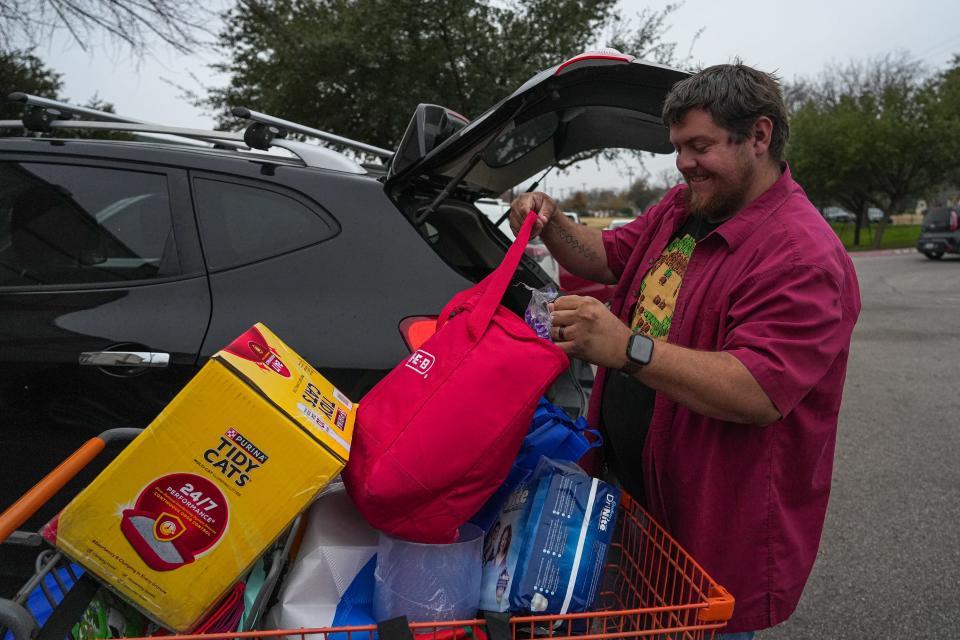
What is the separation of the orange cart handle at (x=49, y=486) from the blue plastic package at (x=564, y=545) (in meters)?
0.91

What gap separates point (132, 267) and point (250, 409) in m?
1.44

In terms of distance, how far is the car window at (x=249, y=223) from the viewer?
7.75 ft

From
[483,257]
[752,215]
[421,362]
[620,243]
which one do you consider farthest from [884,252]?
[421,362]

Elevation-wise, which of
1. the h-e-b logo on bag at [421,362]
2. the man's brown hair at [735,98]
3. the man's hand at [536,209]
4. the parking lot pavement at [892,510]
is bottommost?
the parking lot pavement at [892,510]

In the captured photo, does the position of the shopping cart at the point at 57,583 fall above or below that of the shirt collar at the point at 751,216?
below

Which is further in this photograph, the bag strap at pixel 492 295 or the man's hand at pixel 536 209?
the man's hand at pixel 536 209

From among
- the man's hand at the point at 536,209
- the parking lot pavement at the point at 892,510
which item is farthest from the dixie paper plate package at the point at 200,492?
the parking lot pavement at the point at 892,510

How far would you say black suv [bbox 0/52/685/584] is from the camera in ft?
7.16

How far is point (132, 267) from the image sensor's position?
2.39 metres

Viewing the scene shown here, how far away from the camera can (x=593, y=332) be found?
140 centimetres

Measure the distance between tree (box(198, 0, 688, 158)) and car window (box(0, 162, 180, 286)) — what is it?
912 centimetres

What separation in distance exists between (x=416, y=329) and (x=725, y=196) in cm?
108

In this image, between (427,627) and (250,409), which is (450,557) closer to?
(427,627)

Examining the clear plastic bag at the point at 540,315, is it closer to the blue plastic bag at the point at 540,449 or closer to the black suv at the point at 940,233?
the blue plastic bag at the point at 540,449
